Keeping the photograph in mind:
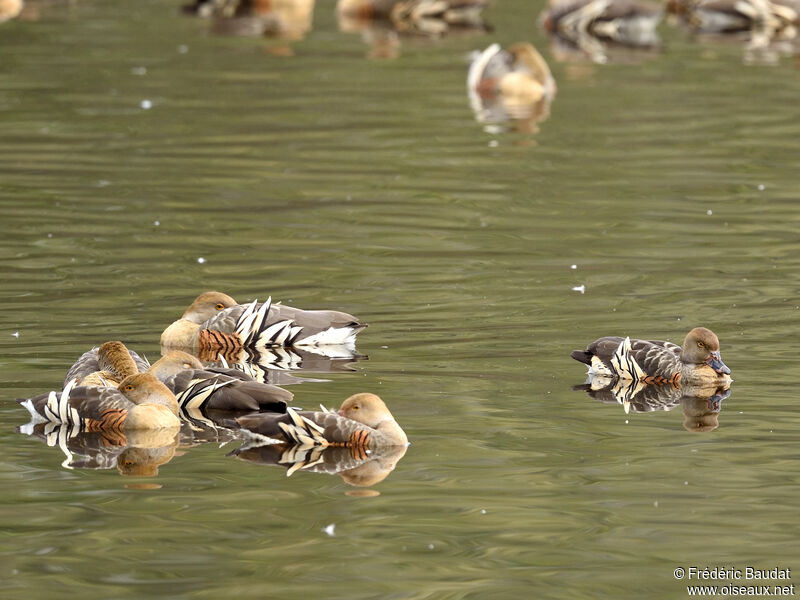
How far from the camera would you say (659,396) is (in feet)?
35.7

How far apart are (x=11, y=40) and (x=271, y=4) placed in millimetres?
6892

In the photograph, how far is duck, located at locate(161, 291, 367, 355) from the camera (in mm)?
11992

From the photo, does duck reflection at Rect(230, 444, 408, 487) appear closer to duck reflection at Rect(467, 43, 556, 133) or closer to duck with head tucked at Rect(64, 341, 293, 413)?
duck with head tucked at Rect(64, 341, 293, 413)

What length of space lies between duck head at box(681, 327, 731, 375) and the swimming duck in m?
20.7

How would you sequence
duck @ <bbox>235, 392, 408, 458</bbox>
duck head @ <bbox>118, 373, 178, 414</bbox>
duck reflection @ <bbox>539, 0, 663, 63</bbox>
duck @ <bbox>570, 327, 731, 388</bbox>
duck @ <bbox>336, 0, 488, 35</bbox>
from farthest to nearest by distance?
duck @ <bbox>336, 0, 488, 35</bbox>
duck reflection @ <bbox>539, 0, 663, 63</bbox>
duck @ <bbox>570, 327, 731, 388</bbox>
duck head @ <bbox>118, 373, 178, 414</bbox>
duck @ <bbox>235, 392, 408, 458</bbox>

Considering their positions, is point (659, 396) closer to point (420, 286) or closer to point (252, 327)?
point (252, 327)

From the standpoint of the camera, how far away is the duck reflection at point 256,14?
32.2 meters

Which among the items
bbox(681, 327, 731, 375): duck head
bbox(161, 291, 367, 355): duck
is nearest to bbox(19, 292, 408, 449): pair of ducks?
bbox(161, 291, 367, 355): duck

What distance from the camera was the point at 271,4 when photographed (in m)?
34.2

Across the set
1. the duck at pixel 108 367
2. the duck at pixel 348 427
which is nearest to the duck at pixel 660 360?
the duck at pixel 348 427

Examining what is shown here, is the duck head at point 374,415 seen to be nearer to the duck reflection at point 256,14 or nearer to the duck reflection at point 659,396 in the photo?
the duck reflection at point 659,396

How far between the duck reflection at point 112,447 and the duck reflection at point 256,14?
22545mm

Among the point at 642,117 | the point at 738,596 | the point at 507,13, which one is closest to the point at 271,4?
the point at 507,13

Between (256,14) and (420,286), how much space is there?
21.6m
